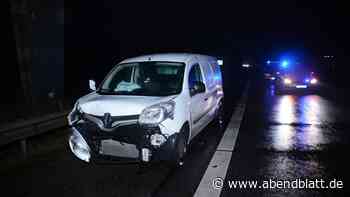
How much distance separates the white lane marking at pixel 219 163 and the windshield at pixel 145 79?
1494 mm

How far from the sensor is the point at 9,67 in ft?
61.3

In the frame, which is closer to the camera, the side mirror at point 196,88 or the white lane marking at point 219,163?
the white lane marking at point 219,163

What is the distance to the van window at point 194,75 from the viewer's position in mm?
6762

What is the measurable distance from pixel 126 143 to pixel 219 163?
1.82m

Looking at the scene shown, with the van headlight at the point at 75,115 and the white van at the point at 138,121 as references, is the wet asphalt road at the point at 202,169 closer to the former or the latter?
the white van at the point at 138,121

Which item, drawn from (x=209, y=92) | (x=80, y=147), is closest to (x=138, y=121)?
(x=80, y=147)

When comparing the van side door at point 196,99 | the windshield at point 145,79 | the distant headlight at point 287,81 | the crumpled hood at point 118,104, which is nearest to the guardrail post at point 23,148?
the crumpled hood at point 118,104

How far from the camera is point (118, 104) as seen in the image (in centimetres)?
550

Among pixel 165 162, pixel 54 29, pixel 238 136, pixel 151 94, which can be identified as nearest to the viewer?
pixel 165 162

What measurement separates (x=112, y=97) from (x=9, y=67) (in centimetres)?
1518

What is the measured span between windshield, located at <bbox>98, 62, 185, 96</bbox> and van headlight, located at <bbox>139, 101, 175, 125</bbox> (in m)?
0.64

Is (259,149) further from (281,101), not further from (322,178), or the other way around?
(281,101)

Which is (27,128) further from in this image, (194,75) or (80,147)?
(194,75)

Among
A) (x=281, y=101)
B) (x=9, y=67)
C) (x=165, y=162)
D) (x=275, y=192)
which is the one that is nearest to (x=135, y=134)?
(x=165, y=162)
